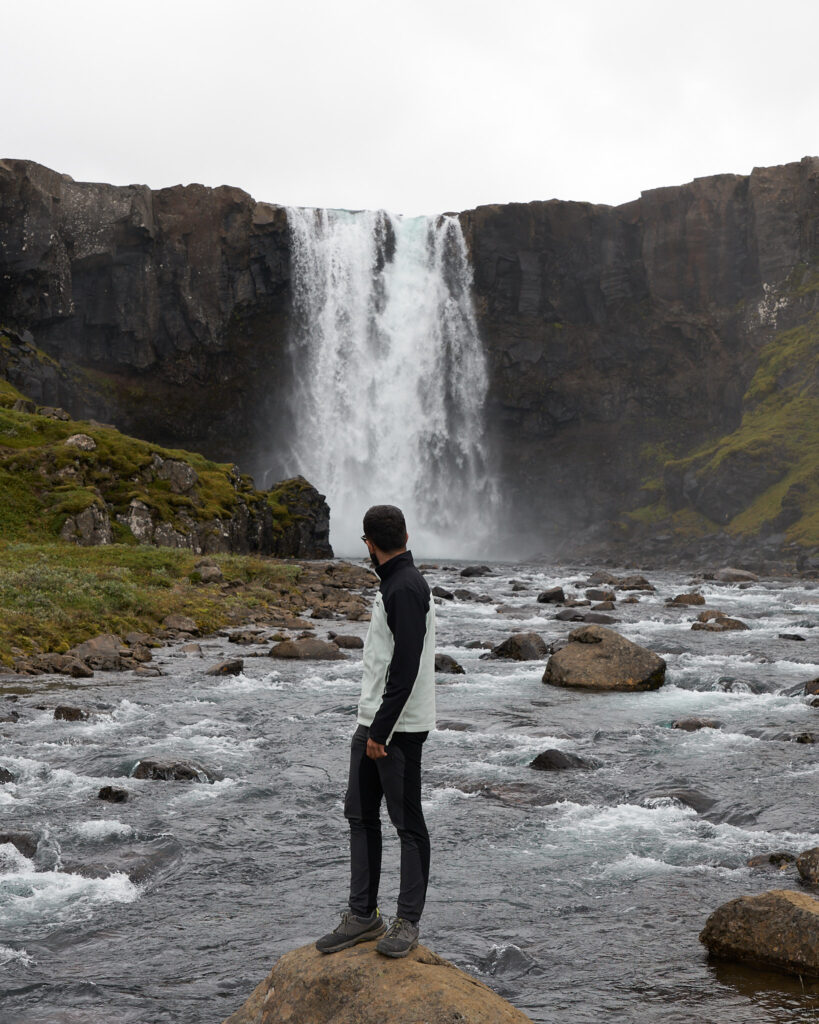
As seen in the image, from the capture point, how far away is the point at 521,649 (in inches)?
1071

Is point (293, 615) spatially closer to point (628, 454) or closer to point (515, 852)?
point (515, 852)

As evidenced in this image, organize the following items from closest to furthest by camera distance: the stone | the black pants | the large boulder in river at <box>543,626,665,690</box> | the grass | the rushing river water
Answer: the black pants, the rushing river water, the large boulder in river at <box>543,626,665,690</box>, the grass, the stone

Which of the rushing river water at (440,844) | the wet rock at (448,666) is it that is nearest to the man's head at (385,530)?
the rushing river water at (440,844)

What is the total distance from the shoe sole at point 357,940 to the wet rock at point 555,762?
8.44 m

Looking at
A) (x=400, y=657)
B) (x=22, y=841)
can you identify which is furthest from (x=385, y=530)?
(x=22, y=841)

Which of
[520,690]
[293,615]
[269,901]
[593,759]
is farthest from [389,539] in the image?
[293,615]

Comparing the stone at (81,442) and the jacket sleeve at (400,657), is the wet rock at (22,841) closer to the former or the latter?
the jacket sleeve at (400,657)

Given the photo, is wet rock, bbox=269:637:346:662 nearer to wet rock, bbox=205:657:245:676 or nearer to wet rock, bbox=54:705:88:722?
wet rock, bbox=205:657:245:676

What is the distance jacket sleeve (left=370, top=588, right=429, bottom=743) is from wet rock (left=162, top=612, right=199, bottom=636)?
2406 centimetres

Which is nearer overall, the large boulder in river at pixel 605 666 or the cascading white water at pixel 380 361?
the large boulder in river at pixel 605 666

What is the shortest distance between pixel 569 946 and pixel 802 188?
109355 millimetres

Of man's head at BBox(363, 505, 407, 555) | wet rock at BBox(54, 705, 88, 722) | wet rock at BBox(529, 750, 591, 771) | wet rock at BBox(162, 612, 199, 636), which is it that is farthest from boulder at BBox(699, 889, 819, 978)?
wet rock at BBox(162, 612, 199, 636)

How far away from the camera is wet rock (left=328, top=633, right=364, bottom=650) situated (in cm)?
2887

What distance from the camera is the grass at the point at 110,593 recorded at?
2544 centimetres
